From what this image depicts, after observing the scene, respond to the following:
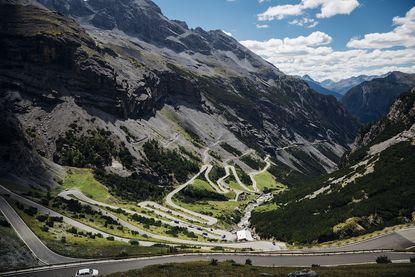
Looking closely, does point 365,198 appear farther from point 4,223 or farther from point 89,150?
point 89,150

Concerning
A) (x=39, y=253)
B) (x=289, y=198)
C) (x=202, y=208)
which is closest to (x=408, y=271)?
(x=39, y=253)

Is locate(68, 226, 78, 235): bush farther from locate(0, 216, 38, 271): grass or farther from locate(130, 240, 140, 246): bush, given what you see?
locate(0, 216, 38, 271): grass

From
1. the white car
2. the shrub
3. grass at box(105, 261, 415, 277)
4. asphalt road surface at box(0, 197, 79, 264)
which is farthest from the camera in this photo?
the shrub

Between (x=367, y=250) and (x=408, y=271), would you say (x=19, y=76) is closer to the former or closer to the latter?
(x=367, y=250)

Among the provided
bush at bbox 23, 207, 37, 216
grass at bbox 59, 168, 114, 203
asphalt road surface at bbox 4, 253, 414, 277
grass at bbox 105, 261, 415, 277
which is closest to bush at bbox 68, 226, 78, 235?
bush at bbox 23, 207, 37, 216

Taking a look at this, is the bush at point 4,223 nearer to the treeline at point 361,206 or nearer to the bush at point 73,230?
the bush at point 73,230

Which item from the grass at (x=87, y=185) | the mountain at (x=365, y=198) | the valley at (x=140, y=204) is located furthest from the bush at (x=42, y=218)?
the mountain at (x=365, y=198)
